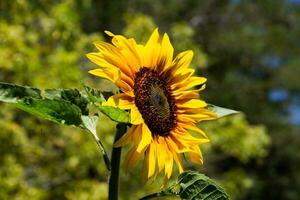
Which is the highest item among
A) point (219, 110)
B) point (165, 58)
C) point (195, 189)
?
point (165, 58)

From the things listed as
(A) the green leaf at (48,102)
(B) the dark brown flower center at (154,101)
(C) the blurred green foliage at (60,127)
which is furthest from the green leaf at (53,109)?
(C) the blurred green foliage at (60,127)

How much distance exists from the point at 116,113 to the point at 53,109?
95mm

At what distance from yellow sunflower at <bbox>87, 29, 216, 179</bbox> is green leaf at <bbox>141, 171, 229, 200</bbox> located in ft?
0.19

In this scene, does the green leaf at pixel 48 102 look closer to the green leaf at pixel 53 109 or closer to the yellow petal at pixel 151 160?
the green leaf at pixel 53 109

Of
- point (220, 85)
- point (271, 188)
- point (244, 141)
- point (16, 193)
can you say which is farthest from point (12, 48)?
point (271, 188)

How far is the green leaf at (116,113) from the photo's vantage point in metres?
1.00

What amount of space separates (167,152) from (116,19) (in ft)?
27.6

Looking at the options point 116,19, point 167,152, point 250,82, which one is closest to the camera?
point 167,152

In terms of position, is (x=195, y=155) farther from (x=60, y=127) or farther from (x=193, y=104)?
(x=60, y=127)

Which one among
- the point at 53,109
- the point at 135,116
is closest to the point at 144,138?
the point at 135,116

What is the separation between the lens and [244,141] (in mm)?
5184

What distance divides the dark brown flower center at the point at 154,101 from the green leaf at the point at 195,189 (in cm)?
12

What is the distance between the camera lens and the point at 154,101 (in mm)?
1167

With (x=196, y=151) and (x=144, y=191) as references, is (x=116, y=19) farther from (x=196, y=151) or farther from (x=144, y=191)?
(x=196, y=151)
